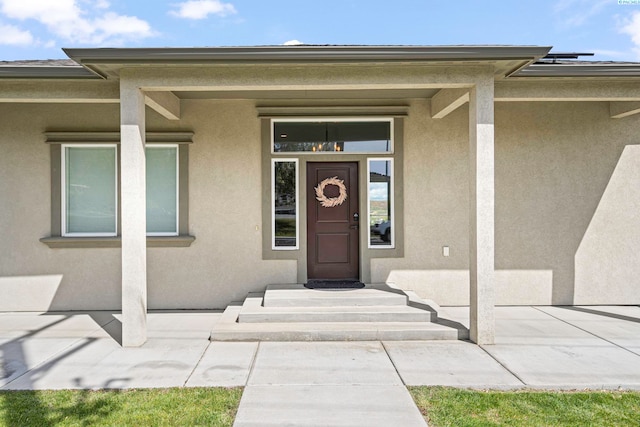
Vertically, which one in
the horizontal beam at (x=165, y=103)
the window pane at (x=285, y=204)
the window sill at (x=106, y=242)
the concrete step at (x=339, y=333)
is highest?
the horizontal beam at (x=165, y=103)

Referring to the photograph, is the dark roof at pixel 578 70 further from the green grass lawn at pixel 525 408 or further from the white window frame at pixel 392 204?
the green grass lawn at pixel 525 408

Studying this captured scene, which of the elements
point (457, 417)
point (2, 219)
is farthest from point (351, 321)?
point (2, 219)

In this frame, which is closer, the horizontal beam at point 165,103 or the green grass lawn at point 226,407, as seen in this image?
the green grass lawn at point 226,407

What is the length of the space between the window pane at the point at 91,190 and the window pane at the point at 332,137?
280 cm

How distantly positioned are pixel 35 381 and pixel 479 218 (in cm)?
500

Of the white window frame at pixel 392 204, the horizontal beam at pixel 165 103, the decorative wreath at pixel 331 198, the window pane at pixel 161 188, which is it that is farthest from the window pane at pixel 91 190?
the white window frame at pixel 392 204

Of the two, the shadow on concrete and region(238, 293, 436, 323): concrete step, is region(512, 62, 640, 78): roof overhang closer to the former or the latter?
region(238, 293, 436, 323): concrete step

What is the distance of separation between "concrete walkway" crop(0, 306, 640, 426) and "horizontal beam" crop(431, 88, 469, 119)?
9.84 feet

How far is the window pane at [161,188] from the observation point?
6.67m

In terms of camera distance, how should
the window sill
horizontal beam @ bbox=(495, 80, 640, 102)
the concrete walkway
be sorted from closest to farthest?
the concrete walkway < horizontal beam @ bbox=(495, 80, 640, 102) < the window sill

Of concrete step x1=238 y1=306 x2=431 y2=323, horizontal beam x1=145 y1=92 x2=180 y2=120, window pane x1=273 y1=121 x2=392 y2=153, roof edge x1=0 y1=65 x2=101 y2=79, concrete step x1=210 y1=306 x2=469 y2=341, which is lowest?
concrete step x1=210 y1=306 x2=469 y2=341

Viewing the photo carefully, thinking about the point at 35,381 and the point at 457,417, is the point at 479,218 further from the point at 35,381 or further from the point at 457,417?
the point at 35,381

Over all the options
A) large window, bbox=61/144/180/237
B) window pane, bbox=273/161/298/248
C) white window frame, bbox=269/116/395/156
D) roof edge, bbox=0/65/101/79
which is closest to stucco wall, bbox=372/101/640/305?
white window frame, bbox=269/116/395/156

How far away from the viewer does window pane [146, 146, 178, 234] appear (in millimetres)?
6668
